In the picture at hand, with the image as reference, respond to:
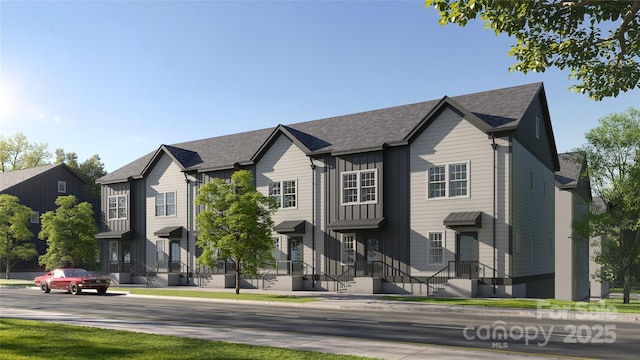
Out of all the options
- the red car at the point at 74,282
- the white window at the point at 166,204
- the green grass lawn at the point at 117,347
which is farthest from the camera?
the white window at the point at 166,204

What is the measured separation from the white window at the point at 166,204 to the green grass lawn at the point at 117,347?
3182 cm

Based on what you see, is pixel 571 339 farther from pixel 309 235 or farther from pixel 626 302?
pixel 309 235

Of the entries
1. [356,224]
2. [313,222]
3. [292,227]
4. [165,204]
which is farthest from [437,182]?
[165,204]

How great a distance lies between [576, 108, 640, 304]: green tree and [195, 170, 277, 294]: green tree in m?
17.7

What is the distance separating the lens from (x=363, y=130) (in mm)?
39344

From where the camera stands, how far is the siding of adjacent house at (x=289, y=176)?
39.2 m

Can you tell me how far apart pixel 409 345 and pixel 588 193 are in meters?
38.6

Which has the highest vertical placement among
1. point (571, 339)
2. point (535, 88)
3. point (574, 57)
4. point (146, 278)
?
point (535, 88)

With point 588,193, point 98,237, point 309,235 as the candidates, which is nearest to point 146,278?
point 98,237

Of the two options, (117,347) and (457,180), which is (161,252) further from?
(117,347)

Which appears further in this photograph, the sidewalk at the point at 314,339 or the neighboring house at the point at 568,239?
the neighboring house at the point at 568,239

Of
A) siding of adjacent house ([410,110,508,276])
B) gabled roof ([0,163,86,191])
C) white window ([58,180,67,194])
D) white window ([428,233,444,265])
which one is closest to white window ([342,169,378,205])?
siding of adjacent house ([410,110,508,276])

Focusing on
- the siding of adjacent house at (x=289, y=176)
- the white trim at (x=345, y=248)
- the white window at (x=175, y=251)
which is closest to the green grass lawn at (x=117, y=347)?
the white trim at (x=345, y=248)

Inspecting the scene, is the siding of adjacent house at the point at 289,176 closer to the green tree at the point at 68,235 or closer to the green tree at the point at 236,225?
the green tree at the point at 236,225
